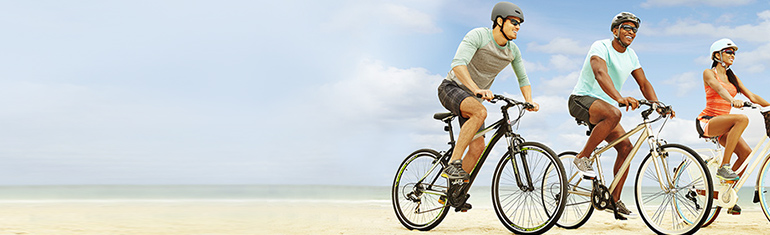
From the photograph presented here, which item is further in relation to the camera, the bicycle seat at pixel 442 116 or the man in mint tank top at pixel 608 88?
the bicycle seat at pixel 442 116

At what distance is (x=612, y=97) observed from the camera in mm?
4766

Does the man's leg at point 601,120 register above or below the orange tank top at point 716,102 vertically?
below

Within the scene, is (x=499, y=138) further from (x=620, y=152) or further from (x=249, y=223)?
(x=249, y=223)

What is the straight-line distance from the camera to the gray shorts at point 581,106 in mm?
5090

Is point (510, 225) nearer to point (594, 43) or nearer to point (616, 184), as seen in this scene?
point (616, 184)

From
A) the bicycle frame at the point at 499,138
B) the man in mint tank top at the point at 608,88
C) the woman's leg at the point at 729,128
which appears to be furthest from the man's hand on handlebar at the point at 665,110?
the woman's leg at the point at 729,128

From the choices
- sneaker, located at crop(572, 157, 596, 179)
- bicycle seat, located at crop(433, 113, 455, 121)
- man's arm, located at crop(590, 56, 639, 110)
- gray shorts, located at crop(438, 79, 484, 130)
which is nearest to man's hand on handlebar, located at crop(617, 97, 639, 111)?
man's arm, located at crop(590, 56, 639, 110)

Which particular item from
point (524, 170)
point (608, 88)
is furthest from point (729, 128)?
point (524, 170)

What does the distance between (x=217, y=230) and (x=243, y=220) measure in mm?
279

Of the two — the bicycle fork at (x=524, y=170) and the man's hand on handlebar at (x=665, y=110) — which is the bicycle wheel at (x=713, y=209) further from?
the bicycle fork at (x=524, y=170)

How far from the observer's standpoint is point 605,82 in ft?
16.0

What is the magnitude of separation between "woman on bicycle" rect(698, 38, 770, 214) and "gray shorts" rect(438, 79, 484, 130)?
2549 millimetres

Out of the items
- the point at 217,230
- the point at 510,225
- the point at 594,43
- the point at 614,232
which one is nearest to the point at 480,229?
the point at 510,225

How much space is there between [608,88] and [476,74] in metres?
1.11
